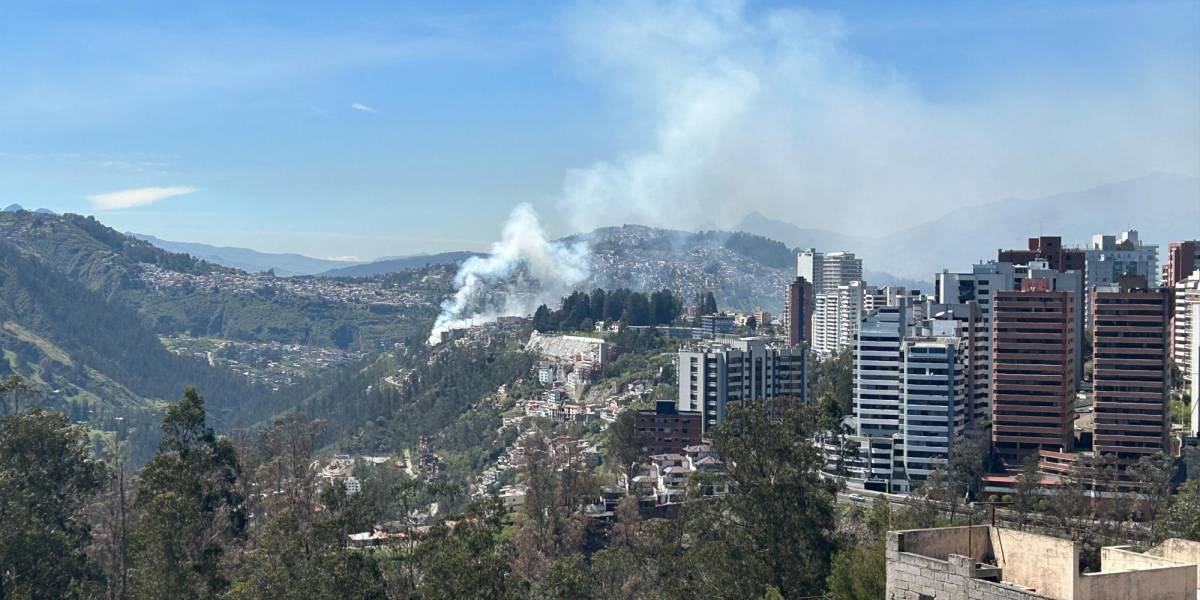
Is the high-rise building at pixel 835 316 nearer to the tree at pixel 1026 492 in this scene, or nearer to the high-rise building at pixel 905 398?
the high-rise building at pixel 905 398

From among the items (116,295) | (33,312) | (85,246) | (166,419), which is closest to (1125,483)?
(166,419)

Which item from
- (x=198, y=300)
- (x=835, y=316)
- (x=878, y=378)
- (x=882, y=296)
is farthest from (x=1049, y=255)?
(x=198, y=300)

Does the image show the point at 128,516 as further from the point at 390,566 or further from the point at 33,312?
the point at 33,312

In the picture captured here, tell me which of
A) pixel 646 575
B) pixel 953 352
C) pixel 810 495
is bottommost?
pixel 646 575

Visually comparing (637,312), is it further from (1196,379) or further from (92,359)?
(92,359)

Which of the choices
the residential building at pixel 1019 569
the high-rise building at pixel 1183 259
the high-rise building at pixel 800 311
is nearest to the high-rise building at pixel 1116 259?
the high-rise building at pixel 1183 259

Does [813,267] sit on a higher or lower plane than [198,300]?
higher
